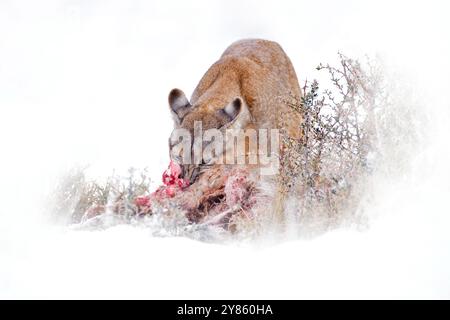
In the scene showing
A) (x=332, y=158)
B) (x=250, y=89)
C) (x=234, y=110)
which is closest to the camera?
(x=332, y=158)

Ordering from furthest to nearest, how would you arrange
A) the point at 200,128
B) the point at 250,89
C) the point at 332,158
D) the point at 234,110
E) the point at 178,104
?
1. the point at 250,89
2. the point at 178,104
3. the point at 234,110
4. the point at 200,128
5. the point at 332,158

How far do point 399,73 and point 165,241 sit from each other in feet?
11.0

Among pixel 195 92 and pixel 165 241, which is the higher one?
pixel 195 92

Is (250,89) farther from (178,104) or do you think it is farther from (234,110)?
(178,104)

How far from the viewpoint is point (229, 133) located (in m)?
8.77

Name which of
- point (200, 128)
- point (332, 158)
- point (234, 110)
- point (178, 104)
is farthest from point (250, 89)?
point (332, 158)

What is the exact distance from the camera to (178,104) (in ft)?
29.6

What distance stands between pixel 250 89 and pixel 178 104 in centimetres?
155

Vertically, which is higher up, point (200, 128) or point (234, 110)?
point (234, 110)

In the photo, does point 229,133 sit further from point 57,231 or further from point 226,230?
point 57,231

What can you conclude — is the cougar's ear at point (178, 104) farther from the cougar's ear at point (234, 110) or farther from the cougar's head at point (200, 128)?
the cougar's ear at point (234, 110)

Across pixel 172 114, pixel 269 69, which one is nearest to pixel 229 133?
pixel 172 114
